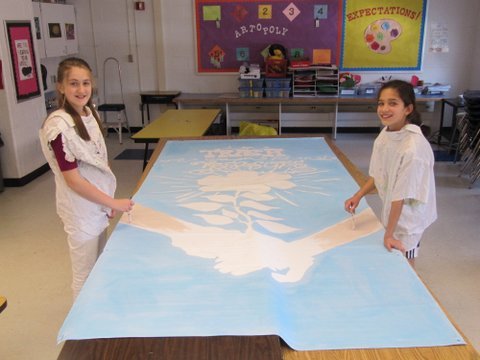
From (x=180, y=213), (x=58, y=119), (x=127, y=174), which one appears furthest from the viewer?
(x=127, y=174)

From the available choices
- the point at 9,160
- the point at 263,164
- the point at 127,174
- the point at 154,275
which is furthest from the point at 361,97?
the point at 154,275

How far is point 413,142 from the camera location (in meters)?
1.88

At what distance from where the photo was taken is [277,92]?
6484 millimetres

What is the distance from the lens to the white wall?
4508mm

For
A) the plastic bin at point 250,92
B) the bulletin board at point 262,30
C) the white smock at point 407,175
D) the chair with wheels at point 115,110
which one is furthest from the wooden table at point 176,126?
the white smock at point 407,175

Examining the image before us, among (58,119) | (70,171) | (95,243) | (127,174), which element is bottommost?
(127,174)

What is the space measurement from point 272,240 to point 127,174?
3.52 metres

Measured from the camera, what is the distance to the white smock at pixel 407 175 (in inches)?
73.4

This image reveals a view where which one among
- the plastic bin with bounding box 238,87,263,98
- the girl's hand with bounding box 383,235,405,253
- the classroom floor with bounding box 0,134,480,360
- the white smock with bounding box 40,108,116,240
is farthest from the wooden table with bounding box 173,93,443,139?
the girl's hand with bounding box 383,235,405,253

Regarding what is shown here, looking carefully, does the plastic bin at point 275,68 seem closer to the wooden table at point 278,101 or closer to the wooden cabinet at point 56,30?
the wooden table at point 278,101

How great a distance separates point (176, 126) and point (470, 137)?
10.5 ft

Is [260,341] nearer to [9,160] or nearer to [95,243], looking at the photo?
[95,243]

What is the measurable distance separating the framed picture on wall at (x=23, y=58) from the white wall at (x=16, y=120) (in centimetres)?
6

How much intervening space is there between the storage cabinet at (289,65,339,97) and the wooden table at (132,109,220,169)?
1.73 m
